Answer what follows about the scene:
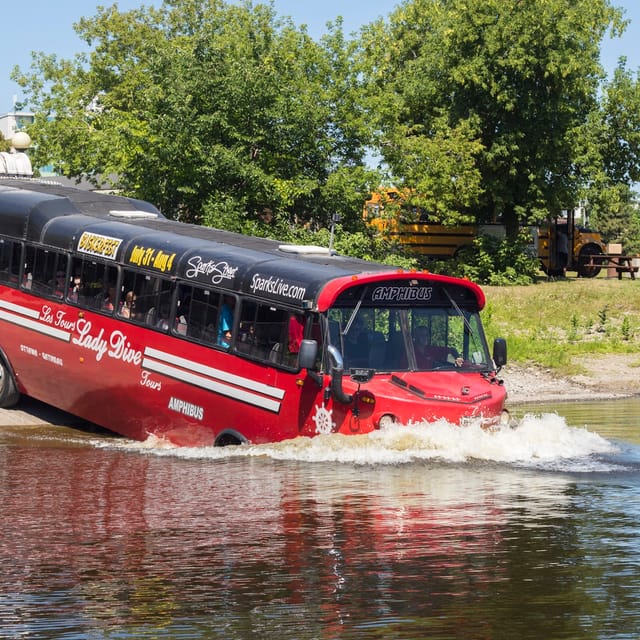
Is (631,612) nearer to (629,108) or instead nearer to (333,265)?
(333,265)

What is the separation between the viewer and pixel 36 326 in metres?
19.5

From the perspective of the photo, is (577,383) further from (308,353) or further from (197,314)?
(308,353)

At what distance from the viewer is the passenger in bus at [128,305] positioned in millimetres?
17766

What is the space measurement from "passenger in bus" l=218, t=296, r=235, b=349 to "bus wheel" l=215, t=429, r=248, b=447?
107 cm

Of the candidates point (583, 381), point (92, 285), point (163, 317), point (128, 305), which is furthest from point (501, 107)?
point (163, 317)

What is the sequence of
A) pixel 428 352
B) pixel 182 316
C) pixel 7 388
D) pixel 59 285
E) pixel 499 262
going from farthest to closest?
Result: 1. pixel 499 262
2. pixel 7 388
3. pixel 59 285
4. pixel 182 316
5. pixel 428 352

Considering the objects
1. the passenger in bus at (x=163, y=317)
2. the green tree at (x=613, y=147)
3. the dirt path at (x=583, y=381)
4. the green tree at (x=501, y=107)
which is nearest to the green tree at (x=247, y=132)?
the green tree at (x=501, y=107)

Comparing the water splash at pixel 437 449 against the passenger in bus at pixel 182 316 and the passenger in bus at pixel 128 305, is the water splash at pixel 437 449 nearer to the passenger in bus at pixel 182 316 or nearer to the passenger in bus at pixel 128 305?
the passenger in bus at pixel 182 316

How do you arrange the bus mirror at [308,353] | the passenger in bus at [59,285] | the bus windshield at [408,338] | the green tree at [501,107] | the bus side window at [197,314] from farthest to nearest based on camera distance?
1. the green tree at [501,107]
2. the passenger in bus at [59,285]
3. the bus side window at [197,314]
4. the bus windshield at [408,338]
5. the bus mirror at [308,353]

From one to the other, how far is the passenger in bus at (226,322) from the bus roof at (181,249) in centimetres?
18

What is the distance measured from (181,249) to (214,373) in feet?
6.75

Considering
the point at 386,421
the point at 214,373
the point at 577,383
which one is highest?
the point at 214,373

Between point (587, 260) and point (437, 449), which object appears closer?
point (437, 449)

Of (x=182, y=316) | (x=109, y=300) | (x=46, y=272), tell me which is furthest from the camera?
(x=46, y=272)
